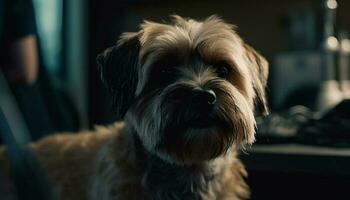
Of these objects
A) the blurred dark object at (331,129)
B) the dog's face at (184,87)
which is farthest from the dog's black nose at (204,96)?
the blurred dark object at (331,129)

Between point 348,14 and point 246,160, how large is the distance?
3.95 ft

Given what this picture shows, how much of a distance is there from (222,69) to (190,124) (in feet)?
0.63

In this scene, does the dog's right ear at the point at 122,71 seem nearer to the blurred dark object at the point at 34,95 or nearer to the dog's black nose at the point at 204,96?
the dog's black nose at the point at 204,96

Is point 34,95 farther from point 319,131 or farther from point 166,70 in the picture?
point 319,131

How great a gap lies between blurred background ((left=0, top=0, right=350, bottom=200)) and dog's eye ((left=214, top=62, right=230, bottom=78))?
0.23 metres

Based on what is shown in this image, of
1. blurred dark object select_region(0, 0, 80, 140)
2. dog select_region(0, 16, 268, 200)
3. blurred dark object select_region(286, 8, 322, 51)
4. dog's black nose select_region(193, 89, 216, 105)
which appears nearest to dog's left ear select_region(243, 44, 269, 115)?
dog select_region(0, 16, 268, 200)

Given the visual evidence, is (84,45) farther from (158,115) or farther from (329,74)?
(158,115)

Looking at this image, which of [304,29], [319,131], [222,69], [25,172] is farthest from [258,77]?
[304,29]

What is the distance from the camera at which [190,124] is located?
1.26m

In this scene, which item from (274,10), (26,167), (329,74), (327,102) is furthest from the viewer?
(274,10)

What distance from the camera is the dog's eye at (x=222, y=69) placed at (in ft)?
4.55

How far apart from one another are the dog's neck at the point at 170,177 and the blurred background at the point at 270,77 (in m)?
0.16

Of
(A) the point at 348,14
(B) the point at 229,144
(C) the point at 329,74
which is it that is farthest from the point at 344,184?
(A) the point at 348,14

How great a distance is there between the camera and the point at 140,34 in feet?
4.58
